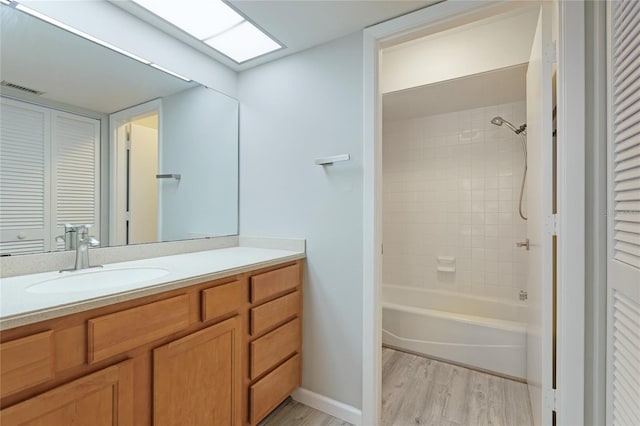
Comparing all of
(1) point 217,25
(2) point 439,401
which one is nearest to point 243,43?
(1) point 217,25

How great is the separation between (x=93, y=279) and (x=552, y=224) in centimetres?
198

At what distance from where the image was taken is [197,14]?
1578 mm

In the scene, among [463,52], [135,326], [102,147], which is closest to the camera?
[135,326]

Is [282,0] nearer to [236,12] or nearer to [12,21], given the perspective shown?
[236,12]

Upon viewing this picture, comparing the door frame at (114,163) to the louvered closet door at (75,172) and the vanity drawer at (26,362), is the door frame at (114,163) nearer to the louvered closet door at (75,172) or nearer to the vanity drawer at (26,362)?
the louvered closet door at (75,172)

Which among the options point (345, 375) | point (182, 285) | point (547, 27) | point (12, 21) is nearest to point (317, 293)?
point (345, 375)

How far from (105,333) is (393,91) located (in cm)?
235

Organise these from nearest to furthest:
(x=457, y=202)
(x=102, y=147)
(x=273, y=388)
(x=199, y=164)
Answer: (x=102, y=147) → (x=273, y=388) → (x=199, y=164) → (x=457, y=202)

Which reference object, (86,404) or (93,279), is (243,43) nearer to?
(93,279)

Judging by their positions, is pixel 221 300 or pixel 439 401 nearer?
pixel 221 300

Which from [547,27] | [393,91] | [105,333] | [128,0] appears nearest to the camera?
[105,333]

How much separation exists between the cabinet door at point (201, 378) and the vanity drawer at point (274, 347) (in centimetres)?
10

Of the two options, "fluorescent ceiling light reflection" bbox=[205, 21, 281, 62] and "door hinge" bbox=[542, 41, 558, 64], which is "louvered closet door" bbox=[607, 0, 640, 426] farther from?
"fluorescent ceiling light reflection" bbox=[205, 21, 281, 62]

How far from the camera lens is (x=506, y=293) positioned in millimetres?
2656
